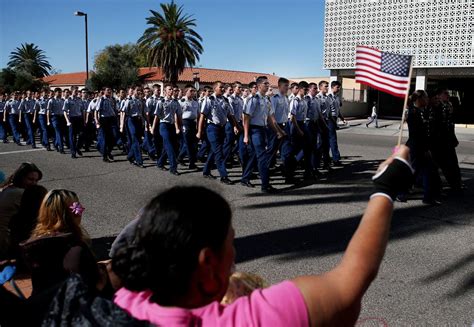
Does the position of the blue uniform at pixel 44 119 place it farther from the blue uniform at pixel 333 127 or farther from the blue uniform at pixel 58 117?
the blue uniform at pixel 333 127

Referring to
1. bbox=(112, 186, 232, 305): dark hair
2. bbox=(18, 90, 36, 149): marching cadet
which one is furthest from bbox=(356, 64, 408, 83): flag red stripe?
bbox=(18, 90, 36, 149): marching cadet

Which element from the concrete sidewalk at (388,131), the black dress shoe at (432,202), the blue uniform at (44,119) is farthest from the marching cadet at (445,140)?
the concrete sidewalk at (388,131)

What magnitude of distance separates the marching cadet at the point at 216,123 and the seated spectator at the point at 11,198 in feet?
15.8

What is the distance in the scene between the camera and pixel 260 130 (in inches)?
327

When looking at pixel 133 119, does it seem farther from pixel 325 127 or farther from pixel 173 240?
pixel 173 240

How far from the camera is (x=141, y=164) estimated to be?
10977 mm

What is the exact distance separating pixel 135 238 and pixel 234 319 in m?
0.35

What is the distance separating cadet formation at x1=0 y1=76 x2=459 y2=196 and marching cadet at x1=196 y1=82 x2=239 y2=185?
20mm

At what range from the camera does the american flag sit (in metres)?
3.85

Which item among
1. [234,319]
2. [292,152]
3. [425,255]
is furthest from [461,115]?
[234,319]

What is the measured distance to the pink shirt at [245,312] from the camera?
121 cm

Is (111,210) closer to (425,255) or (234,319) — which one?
(425,255)

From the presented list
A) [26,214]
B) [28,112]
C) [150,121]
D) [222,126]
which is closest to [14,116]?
[28,112]

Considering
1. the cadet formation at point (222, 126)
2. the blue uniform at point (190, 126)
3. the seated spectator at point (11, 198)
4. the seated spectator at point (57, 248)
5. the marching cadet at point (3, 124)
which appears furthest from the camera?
the marching cadet at point (3, 124)
